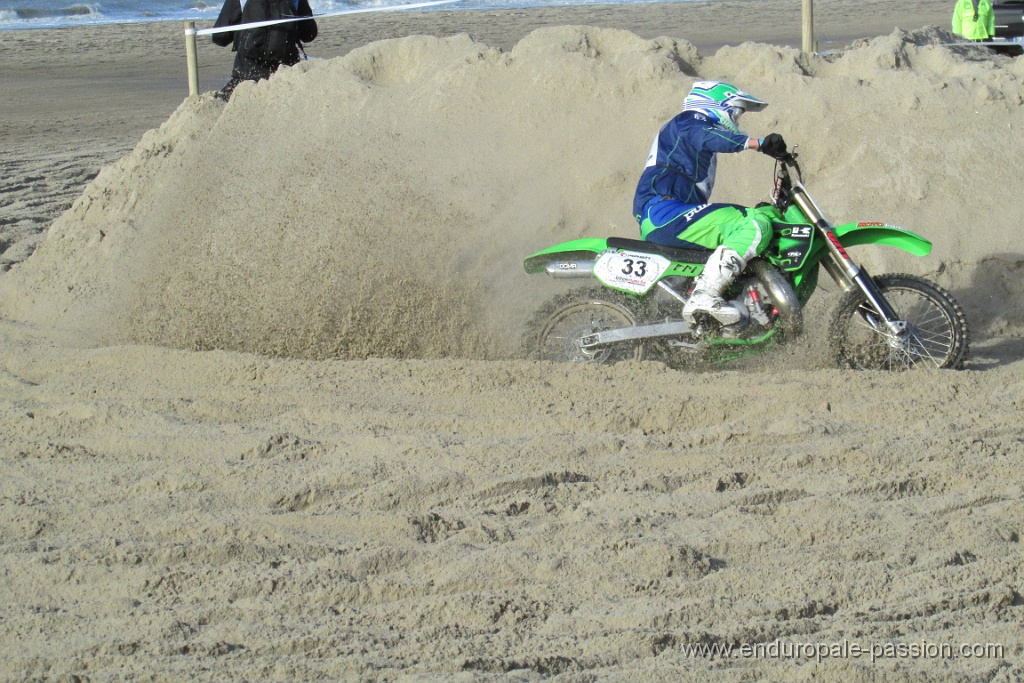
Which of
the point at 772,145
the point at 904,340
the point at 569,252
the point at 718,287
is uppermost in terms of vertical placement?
the point at 772,145

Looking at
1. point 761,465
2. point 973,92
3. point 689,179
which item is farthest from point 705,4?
point 761,465

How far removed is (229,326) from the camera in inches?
247

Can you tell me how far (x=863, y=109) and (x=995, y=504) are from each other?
410 centimetres

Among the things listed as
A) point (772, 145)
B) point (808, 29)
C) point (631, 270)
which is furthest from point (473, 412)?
point (808, 29)

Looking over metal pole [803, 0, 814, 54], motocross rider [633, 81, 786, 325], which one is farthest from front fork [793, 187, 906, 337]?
metal pole [803, 0, 814, 54]

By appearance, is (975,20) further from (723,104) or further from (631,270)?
(631,270)

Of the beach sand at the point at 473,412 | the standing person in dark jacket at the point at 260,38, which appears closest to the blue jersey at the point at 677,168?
the beach sand at the point at 473,412

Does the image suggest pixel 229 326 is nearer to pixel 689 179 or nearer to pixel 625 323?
pixel 625 323

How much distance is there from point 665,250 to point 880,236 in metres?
1.09

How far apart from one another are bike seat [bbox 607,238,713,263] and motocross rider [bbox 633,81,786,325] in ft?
0.10

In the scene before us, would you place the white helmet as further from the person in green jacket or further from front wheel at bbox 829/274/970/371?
the person in green jacket

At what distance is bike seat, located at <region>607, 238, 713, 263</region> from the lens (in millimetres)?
5656

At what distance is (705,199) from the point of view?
5945 millimetres

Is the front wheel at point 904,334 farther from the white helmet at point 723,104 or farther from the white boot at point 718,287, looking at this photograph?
the white helmet at point 723,104
